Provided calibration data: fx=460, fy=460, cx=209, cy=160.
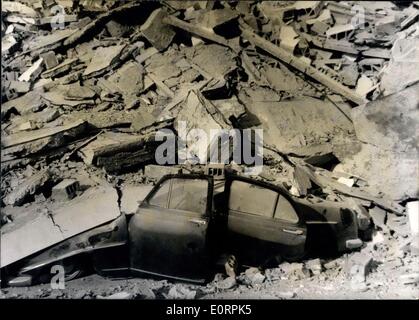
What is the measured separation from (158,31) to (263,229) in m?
2.38

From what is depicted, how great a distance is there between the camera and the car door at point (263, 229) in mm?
4047

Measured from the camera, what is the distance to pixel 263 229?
159 inches

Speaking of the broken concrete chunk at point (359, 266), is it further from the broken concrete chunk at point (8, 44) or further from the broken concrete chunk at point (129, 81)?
the broken concrete chunk at point (8, 44)

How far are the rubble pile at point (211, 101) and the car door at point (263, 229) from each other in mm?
174

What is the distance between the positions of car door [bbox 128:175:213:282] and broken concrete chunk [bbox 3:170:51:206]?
36.9 inches

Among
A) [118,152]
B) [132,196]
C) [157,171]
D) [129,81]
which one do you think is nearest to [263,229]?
[157,171]

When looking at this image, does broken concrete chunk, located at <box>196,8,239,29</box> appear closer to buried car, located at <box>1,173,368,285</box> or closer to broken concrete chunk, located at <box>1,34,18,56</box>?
buried car, located at <box>1,173,368,285</box>

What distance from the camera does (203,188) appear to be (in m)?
4.12

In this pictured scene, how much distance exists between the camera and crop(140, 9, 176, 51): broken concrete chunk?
191 inches

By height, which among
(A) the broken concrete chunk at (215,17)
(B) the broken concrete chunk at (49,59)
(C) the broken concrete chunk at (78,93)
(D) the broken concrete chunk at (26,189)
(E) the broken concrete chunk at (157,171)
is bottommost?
(D) the broken concrete chunk at (26,189)

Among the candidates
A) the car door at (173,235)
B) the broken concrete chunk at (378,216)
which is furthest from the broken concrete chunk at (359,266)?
the car door at (173,235)

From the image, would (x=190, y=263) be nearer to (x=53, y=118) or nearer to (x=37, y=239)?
(x=37, y=239)
